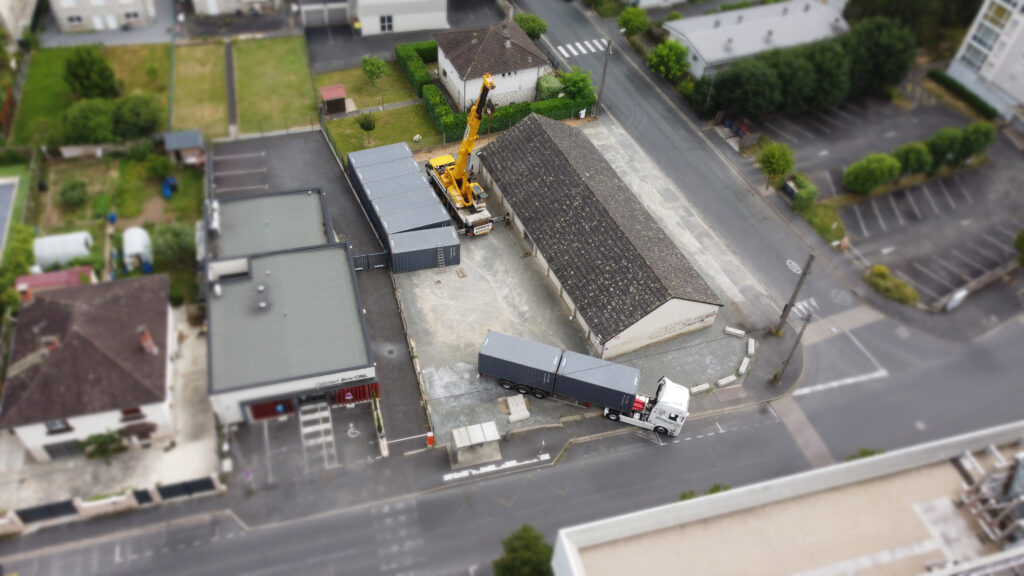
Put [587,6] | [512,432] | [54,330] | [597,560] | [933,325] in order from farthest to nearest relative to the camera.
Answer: [587,6] → [933,325] → [512,432] → [54,330] → [597,560]

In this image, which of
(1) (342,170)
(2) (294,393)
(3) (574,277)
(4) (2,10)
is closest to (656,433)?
(3) (574,277)

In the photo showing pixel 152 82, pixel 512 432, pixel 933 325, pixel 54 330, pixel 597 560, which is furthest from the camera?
pixel 152 82

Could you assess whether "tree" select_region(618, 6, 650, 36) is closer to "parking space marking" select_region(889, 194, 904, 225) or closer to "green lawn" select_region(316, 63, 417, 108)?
"green lawn" select_region(316, 63, 417, 108)

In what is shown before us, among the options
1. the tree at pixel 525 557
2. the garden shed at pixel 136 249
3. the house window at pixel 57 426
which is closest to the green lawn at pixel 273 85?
the garden shed at pixel 136 249

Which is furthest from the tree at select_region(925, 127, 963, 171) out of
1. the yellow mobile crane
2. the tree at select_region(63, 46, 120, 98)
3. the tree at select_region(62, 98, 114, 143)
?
the tree at select_region(63, 46, 120, 98)

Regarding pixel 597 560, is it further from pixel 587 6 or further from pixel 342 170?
pixel 587 6
